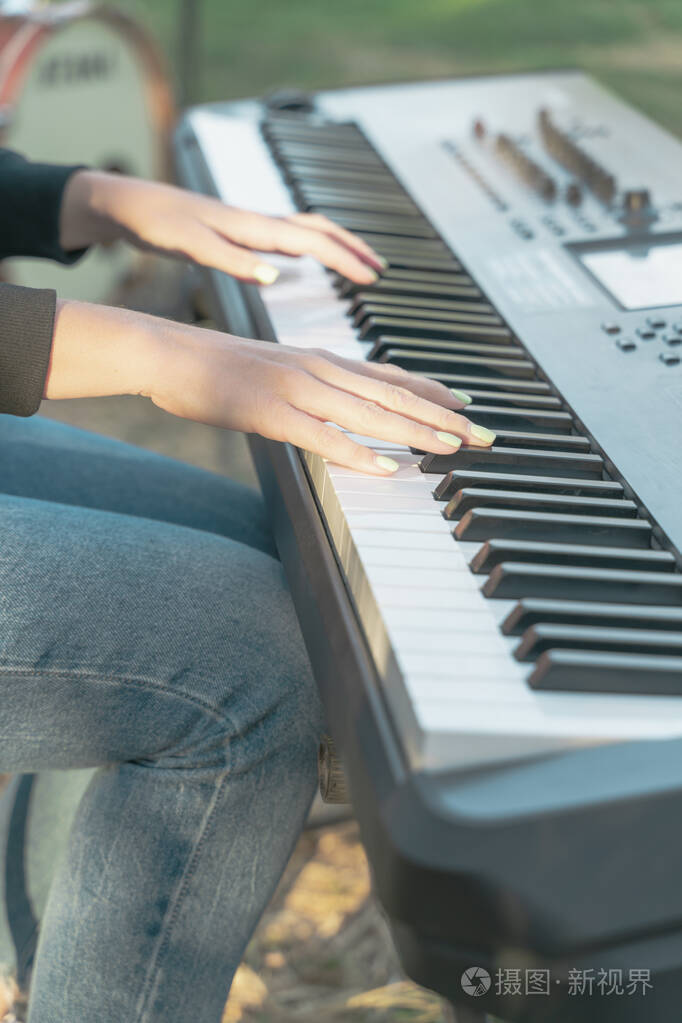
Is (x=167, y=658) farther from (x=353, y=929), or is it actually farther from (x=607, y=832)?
(x=353, y=929)

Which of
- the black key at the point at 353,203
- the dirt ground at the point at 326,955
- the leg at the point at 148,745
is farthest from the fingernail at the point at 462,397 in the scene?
the dirt ground at the point at 326,955

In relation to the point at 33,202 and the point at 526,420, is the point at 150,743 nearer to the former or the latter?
the point at 526,420

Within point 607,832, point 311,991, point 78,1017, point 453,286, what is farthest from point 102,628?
point 311,991

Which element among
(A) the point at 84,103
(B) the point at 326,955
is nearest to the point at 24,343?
(B) the point at 326,955

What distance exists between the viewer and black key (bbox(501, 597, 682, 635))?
2.02 feet

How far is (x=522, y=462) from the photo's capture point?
79 cm

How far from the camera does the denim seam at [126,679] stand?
766 mm

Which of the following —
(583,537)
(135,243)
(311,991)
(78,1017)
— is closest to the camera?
(583,537)

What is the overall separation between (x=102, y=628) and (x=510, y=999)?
0.38m

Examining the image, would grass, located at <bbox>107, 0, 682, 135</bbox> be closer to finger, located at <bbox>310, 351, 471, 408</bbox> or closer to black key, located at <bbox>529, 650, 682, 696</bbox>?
finger, located at <bbox>310, 351, 471, 408</bbox>

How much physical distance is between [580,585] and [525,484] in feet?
0.41

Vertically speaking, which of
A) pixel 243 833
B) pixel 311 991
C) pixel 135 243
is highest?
pixel 135 243

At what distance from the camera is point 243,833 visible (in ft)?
2.75

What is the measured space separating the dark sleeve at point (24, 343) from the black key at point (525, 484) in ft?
1.08
